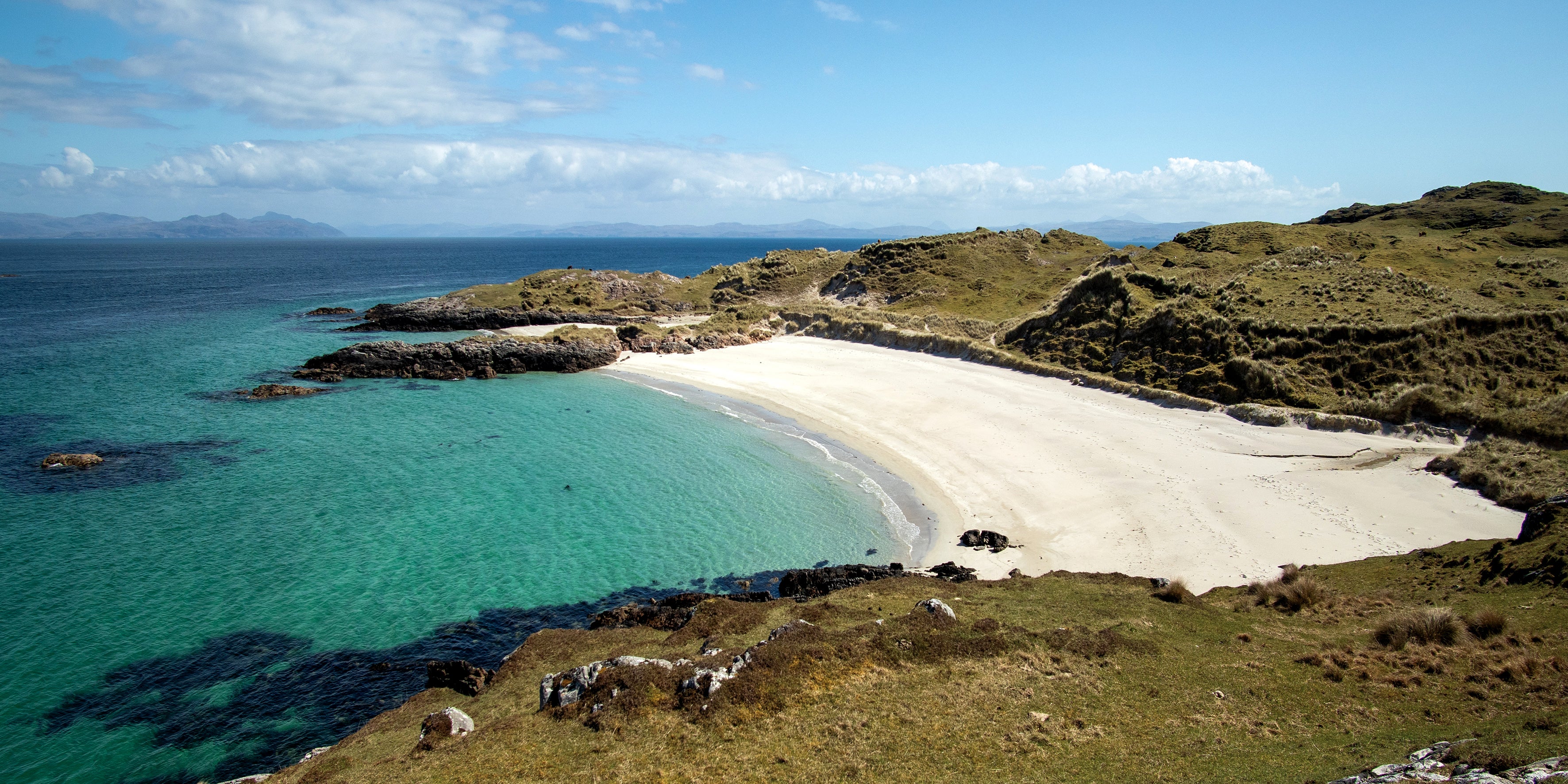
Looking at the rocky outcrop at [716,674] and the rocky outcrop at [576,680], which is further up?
the rocky outcrop at [716,674]

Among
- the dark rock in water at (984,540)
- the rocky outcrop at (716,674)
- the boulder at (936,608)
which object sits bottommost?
the dark rock in water at (984,540)

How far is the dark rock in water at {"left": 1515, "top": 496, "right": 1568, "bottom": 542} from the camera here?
15367 mm

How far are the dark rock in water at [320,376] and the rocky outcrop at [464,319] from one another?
2050 cm

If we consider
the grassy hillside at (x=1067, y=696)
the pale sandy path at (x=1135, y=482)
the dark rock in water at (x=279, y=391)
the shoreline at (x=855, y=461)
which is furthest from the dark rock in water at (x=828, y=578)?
the dark rock in water at (x=279, y=391)

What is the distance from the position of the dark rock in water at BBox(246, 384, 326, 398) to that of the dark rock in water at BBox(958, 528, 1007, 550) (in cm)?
4357

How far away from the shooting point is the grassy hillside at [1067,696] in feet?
33.7

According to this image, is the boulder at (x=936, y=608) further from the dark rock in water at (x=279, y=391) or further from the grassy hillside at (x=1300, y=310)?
the dark rock in water at (x=279, y=391)

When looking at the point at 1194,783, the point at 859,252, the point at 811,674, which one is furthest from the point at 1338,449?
the point at 859,252

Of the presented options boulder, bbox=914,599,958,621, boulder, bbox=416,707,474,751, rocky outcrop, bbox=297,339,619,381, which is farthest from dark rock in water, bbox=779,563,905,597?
rocky outcrop, bbox=297,339,619,381

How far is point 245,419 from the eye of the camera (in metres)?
37.9

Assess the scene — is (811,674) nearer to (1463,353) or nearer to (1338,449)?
(1338,449)

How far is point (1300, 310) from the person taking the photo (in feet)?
123

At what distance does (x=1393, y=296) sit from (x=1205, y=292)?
9.00 m

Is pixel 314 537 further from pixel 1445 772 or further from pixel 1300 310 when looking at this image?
pixel 1300 310
